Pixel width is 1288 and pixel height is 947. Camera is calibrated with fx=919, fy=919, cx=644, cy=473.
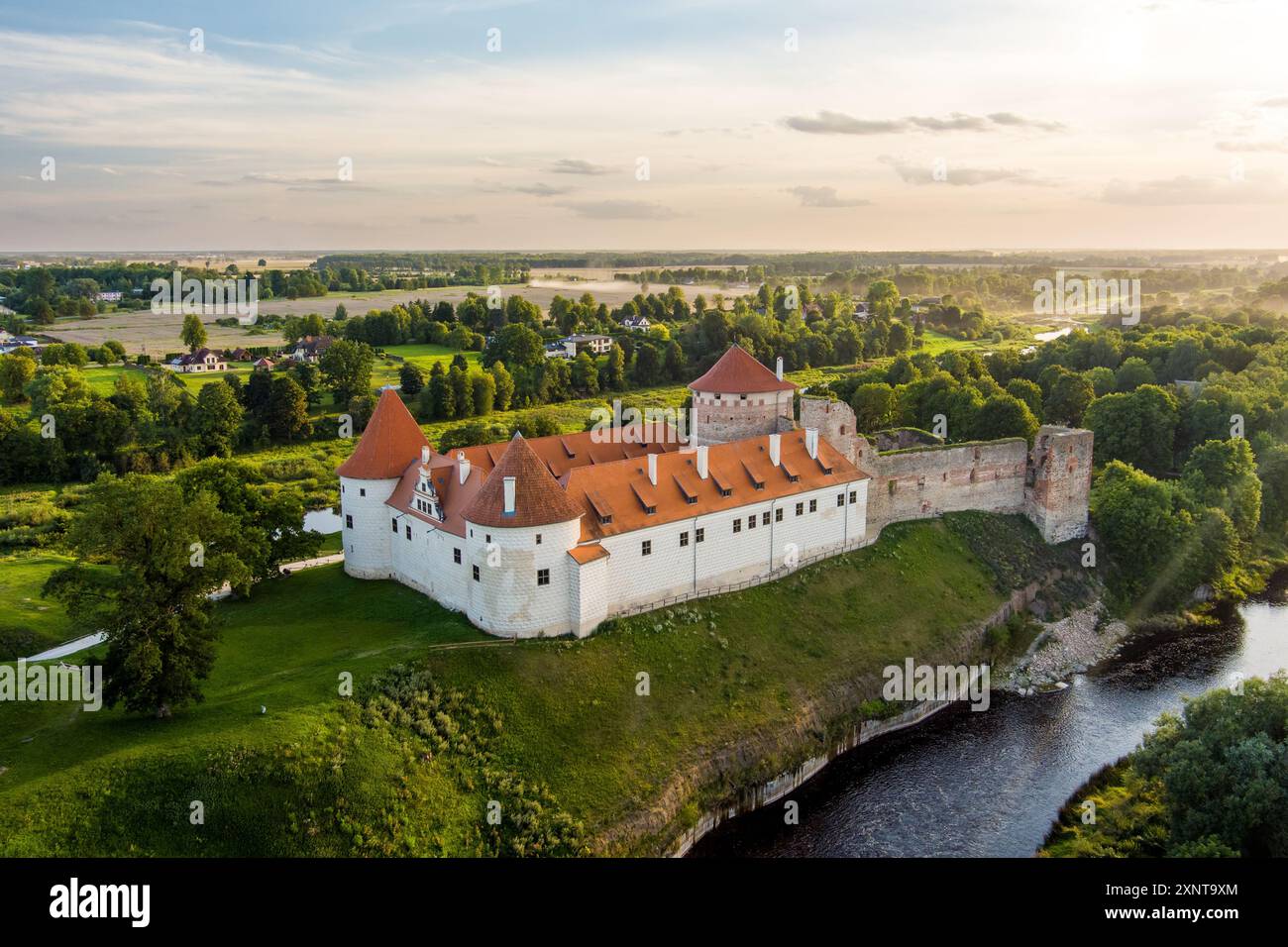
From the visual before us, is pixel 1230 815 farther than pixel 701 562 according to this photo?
No

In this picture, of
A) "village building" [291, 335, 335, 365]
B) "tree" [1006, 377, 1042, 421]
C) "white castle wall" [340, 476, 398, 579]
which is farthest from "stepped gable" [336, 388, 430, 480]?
"village building" [291, 335, 335, 365]

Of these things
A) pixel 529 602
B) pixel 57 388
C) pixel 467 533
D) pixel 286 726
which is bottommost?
pixel 286 726

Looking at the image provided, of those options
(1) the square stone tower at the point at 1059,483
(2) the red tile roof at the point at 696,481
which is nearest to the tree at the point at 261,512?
(2) the red tile roof at the point at 696,481

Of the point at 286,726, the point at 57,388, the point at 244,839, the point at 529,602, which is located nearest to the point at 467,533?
the point at 529,602

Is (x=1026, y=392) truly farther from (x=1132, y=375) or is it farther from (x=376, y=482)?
(x=376, y=482)

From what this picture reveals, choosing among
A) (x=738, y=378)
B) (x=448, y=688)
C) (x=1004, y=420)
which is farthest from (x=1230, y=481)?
(x=448, y=688)

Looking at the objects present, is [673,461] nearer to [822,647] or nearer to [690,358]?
[822,647]
